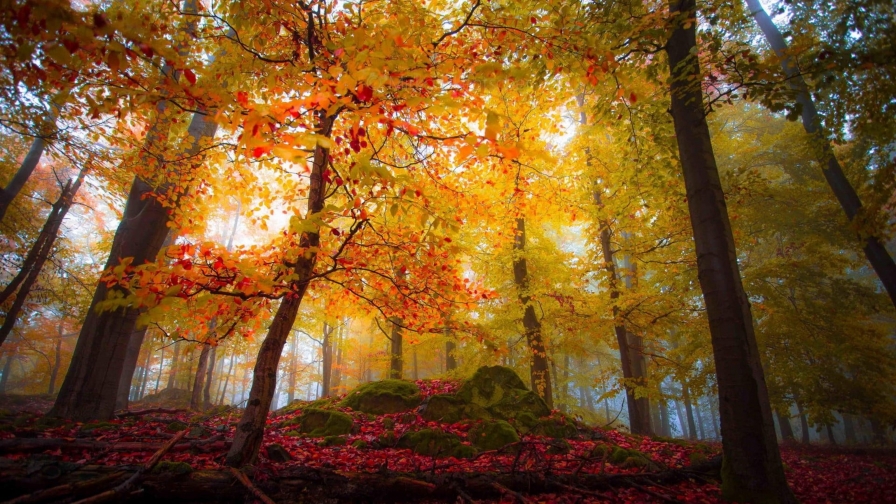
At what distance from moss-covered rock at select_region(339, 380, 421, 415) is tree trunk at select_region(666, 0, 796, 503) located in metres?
5.27

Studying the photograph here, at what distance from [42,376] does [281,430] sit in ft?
86.3

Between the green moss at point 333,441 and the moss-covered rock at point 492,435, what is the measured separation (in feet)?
6.35

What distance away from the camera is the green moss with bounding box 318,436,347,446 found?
5.38m

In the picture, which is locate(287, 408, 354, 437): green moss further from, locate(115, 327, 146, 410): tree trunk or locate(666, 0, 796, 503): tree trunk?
locate(115, 327, 146, 410): tree trunk

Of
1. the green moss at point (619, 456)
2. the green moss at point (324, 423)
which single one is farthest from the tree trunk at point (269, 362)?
the green moss at point (619, 456)

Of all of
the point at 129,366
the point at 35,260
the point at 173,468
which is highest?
the point at 35,260

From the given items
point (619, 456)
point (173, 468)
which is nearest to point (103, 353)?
point (173, 468)

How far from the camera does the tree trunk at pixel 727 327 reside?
11.3ft

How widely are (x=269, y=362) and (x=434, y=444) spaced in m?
2.76

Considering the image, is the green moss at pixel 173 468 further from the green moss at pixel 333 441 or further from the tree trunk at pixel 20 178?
the tree trunk at pixel 20 178

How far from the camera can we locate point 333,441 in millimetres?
5449

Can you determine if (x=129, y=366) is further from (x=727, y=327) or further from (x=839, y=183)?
(x=839, y=183)

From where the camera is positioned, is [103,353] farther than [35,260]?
No

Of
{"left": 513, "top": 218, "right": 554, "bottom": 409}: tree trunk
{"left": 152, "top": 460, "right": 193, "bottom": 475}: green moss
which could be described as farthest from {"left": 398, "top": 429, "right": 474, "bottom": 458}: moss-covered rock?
{"left": 513, "top": 218, "right": 554, "bottom": 409}: tree trunk
